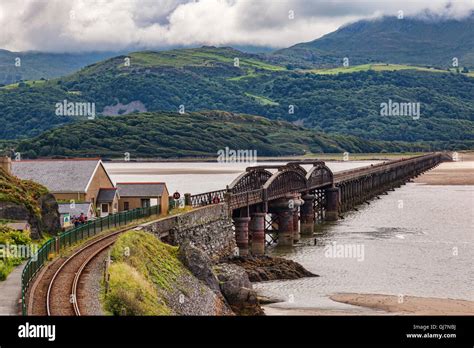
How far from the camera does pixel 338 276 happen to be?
198 ft

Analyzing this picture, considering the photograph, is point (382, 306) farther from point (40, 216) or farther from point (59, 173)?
point (59, 173)

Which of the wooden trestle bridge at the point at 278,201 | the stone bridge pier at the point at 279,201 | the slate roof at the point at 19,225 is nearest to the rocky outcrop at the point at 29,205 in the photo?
the slate roof at the point at 19,225

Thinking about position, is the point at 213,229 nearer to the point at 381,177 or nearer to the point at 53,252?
the point at 53,252

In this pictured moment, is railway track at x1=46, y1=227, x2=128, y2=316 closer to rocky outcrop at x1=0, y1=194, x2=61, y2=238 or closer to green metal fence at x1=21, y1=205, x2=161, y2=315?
green metal fence at x1=21, y1=205, x2=161, y2=315

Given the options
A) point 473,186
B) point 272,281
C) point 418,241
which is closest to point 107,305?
point 272,281

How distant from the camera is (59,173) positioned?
212 feet

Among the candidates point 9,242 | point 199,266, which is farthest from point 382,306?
point 9,242

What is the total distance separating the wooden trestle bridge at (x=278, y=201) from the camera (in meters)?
66.6

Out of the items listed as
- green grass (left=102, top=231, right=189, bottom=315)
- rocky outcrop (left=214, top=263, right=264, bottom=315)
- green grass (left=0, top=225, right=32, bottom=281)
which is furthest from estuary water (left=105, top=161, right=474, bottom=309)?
green grass (left=0, top=225, right=32, bottom=281)

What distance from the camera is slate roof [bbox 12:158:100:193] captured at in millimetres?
62625

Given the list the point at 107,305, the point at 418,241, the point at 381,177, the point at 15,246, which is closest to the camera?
the point at 107,305

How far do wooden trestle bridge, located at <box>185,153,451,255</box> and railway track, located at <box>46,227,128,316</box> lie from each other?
19.9 m

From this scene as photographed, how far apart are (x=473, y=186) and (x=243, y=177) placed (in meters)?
113

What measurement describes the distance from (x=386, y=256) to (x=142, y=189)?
22490 mm
